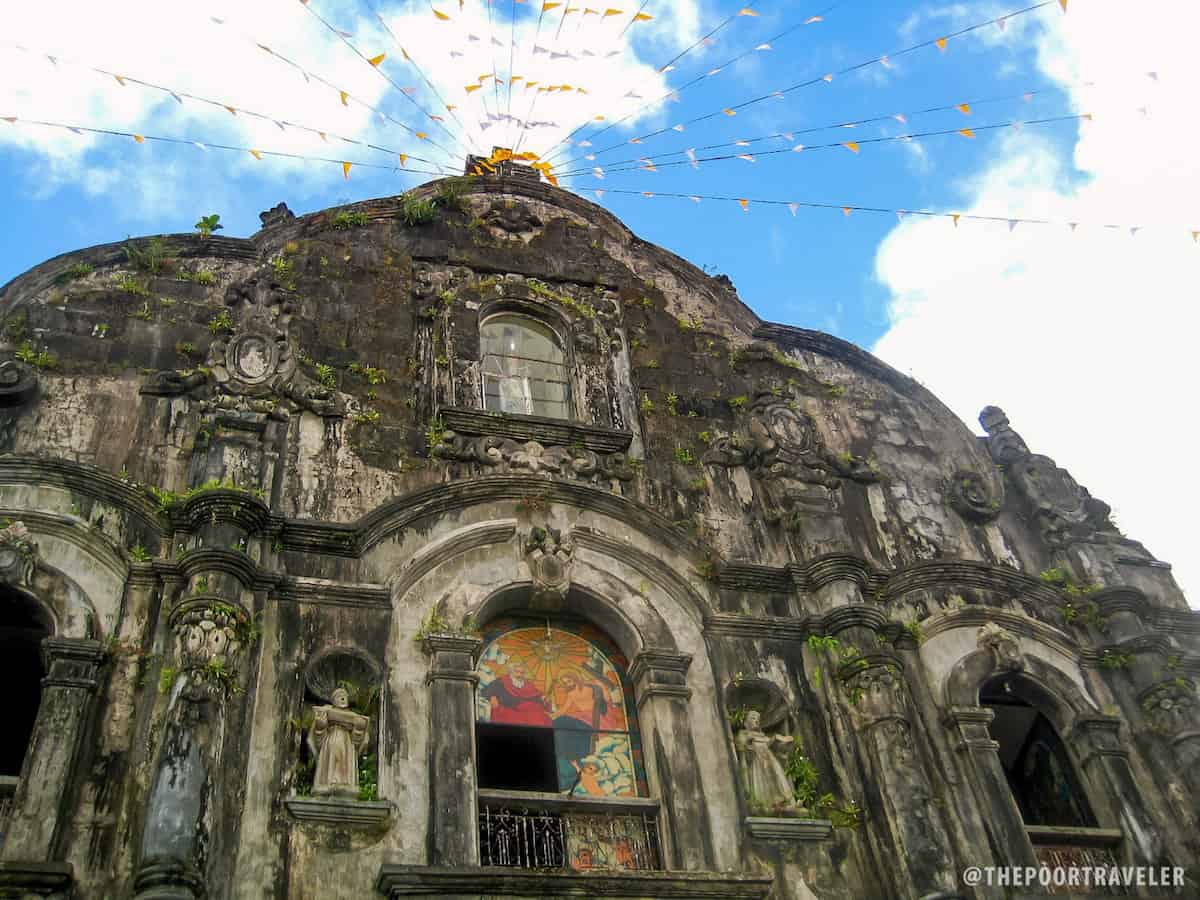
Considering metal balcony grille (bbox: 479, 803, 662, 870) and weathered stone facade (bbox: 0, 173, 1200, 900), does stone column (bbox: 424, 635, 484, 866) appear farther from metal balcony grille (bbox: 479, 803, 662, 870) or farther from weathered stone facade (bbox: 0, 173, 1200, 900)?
metal balcony grille (bbox: 479, 803, 662, 870)

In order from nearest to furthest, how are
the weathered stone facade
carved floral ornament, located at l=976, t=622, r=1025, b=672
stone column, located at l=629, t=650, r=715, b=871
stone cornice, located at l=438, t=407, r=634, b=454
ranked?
the weathered stone facade, stone column, located at l=629, t=650, r=715, b=871, carved floral ornament, located at l=976, t=622, r=1025, b=672, stone cornice, located at l=438, t=407, r=634, b=454

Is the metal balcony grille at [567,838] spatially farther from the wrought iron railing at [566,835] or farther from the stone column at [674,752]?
the stone column at [674,752]

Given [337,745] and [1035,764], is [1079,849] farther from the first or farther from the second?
[337,745]

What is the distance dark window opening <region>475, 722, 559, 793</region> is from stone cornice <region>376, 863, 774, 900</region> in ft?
4.35

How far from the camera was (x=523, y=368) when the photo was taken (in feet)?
41.6

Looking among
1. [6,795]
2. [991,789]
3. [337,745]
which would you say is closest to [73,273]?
[6,795]

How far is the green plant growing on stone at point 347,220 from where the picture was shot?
1341cm

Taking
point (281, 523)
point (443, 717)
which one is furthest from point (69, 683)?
point (443, 717)

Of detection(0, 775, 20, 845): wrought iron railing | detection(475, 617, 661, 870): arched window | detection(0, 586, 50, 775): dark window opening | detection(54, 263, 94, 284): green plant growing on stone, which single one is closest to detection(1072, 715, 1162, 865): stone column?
detection(475, 617, 661, 870): arched window

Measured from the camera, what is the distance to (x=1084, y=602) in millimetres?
11758

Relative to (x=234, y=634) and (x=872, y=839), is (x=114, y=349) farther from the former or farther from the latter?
(x=872, y=839)

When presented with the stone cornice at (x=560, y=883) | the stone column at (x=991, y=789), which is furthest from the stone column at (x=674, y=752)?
the stone column at (x=991, y=789)

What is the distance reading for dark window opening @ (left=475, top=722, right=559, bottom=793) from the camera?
31.6ft

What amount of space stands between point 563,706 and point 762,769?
5.61ft
